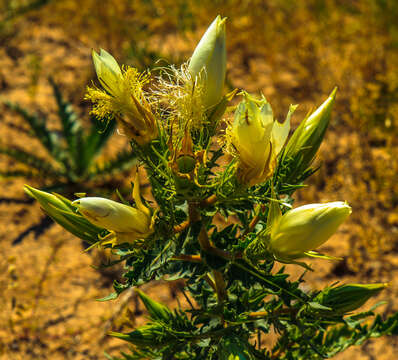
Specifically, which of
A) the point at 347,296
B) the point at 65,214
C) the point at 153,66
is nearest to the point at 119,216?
the point at 65,214

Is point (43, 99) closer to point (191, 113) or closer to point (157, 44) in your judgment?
point (157, 44)

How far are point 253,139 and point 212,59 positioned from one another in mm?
187

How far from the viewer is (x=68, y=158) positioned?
8.96 feet

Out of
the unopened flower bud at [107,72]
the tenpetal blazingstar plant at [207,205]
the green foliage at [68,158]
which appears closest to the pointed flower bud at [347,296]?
the tenpetal blazingstar plant at [207,205]

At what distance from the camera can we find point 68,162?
2.68 m

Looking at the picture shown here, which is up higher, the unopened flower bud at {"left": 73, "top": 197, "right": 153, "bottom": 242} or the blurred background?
the unopened flower bud at {"left": 73, "top": 197, "right": 153, "bottom": 242}

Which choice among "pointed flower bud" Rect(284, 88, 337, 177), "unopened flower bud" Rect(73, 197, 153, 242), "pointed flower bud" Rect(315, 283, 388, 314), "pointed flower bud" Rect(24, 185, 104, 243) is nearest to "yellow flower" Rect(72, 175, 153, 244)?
"unopened flower bud" Rect(73, 197, 153, 242)

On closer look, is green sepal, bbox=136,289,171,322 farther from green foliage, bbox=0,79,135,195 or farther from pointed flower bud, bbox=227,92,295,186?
green foliage, bbox=0,79,135,195

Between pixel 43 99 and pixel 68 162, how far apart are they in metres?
0.73

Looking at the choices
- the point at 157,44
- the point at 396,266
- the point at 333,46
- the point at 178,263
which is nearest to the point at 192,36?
the point at 157,44

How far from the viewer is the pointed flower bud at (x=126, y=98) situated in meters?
0.88

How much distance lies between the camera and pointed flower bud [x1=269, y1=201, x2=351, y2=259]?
823mm

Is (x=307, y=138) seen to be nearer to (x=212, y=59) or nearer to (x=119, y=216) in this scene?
(x=212, y=59)

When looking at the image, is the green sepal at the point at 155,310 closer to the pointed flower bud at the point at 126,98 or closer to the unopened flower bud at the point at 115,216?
the unopened flower bud at the point at 115,216
